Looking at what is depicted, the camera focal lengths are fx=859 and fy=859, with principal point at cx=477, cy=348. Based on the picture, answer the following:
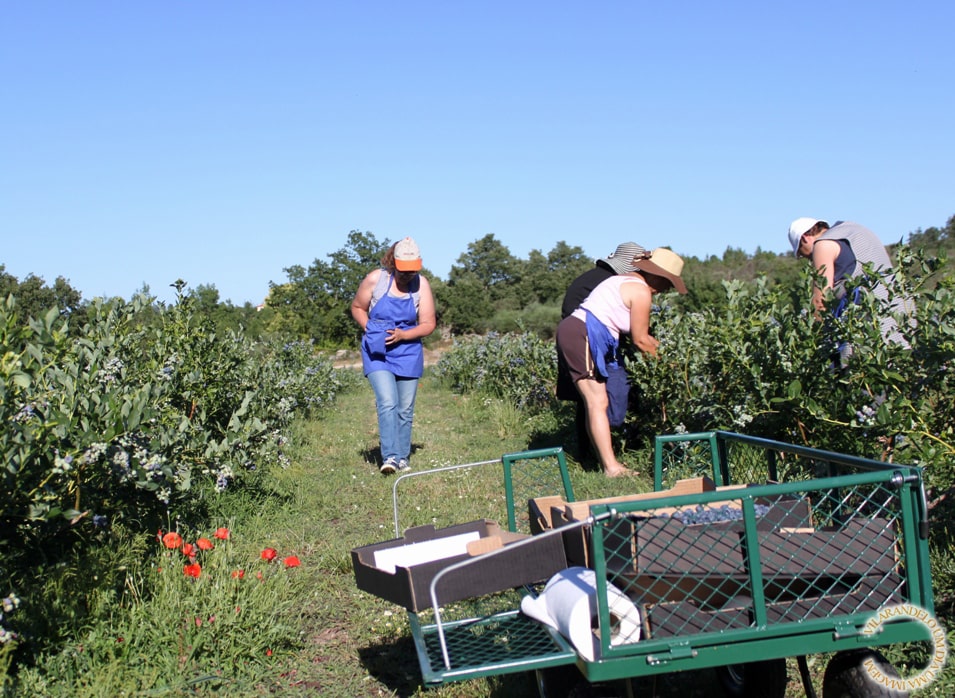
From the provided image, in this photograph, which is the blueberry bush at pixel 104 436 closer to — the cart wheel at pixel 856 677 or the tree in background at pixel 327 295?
the cart wheel at pixel 856 677

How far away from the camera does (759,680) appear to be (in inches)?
106

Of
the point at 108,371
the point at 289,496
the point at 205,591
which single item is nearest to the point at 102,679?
the point at 205,591

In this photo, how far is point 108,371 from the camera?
385 cm

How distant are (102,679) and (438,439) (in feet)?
18.8

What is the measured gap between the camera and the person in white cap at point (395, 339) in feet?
21.0

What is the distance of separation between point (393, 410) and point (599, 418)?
1.62m

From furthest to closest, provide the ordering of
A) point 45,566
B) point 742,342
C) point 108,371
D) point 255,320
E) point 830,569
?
point 255,320 < point 742,342 < point 108,371 < point 45,566 < point 830,569

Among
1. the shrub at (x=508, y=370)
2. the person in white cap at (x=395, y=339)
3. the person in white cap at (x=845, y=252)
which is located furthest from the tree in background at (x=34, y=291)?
the person in white cap at (x=845, y=252)

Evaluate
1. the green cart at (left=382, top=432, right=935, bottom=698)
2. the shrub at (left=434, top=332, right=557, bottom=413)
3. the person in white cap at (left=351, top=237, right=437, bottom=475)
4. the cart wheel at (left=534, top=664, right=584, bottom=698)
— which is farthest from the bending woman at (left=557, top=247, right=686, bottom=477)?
the shrub at (left=434, top=332, right=557, bottom=413)

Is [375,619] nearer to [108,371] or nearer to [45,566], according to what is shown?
[45,566]

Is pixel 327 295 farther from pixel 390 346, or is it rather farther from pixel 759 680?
pixel 759 680

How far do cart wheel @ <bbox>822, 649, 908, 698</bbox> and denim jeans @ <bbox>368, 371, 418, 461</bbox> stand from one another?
430 cm

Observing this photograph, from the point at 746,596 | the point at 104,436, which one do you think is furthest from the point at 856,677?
the point at 104,436

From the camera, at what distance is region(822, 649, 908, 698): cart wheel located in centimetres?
234
